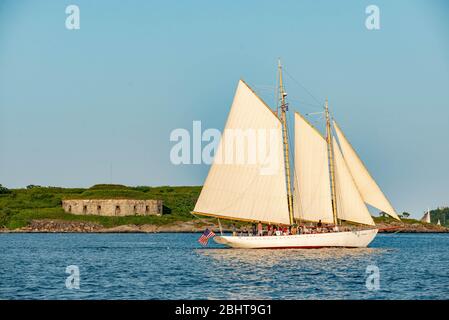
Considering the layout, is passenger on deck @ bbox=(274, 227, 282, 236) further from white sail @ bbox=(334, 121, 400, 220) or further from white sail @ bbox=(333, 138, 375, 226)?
white sail @ bbox=(334, 121, 400, 220)

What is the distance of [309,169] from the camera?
8281cm

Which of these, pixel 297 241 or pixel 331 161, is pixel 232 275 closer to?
pixel 297 241

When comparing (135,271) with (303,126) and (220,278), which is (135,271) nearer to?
(220,278)

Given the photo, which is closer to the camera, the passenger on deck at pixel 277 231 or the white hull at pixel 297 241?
the white hull at pixel 297 241

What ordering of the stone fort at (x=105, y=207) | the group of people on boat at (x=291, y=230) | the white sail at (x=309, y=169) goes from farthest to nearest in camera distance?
the stone fort at (x=105, y=207) < the white sail at (x=309, y=169) < the group of people on boat at (x=291, y=230)

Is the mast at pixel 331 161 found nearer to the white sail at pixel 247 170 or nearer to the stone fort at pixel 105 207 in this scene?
the white sail at pixel 247 170

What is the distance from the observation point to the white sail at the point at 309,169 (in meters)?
82.6

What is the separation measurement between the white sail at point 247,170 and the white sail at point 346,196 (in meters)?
5.98

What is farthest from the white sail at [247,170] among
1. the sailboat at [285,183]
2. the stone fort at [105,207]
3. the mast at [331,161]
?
the stone fort at [105,207]

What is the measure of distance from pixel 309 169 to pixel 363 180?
555 centimetres

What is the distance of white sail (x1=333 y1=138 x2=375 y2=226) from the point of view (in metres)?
81.6

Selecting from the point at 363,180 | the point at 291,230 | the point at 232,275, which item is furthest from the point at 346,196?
the point at 232,275
